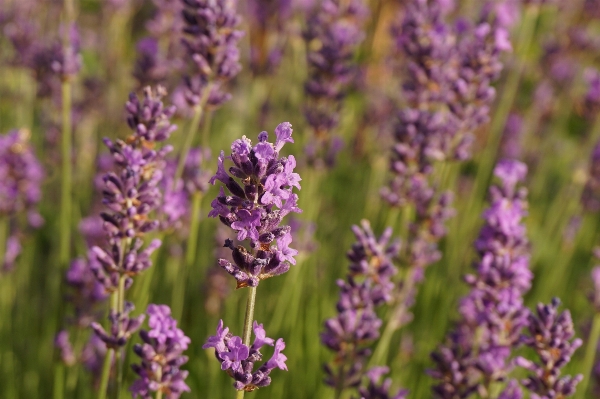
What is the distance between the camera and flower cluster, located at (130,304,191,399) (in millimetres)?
1511

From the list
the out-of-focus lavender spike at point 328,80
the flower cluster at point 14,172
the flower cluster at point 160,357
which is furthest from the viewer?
the out-of-focus lavender spike at point 328,80

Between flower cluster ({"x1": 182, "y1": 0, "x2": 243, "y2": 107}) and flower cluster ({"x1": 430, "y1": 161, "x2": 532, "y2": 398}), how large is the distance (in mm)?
1001

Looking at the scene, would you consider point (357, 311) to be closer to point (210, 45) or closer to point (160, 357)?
point (160, 357)

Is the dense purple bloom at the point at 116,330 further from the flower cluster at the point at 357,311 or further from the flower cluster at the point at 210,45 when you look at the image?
the flower cluster at the point at 210,45

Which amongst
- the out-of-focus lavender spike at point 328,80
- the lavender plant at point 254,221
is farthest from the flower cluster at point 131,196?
the out-of-focus lavender spike at point 328,80

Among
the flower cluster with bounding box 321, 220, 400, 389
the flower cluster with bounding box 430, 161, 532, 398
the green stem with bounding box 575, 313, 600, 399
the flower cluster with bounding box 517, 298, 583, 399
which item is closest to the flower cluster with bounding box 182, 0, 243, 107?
the flower cluster with bounding box 321, 220, 400, 389

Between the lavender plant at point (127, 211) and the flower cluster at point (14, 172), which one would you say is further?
the flower cluster at point (14, 172)

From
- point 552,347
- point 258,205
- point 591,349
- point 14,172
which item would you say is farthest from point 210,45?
point 591,349

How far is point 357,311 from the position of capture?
1913 mm

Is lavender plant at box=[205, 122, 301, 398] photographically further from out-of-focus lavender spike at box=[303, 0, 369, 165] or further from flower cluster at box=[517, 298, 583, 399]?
out-of-focus lavender spike at box=[303, 0, 369, 165]

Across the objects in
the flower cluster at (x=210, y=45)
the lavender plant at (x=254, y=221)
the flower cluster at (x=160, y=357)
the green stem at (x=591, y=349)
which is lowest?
the green stem at (x=591, y=349)

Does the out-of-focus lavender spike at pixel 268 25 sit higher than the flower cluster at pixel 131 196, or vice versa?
the out-of-focus lavender spike at pixel 268 25

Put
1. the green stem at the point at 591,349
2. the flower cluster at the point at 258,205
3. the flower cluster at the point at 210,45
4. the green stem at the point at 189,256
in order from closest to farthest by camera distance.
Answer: the flower cluster at the point at 258,205 < the flower cluster at the point at 210,45 < the green stem at the point at 189,256 < the green stem at the point at 591,349

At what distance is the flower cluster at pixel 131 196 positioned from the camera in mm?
1594
